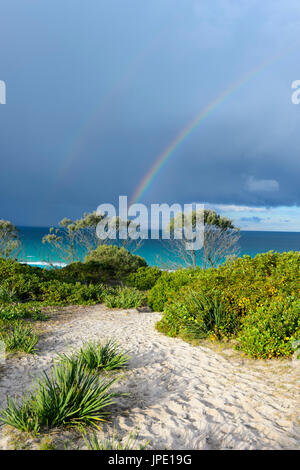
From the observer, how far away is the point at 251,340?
18.2 feet

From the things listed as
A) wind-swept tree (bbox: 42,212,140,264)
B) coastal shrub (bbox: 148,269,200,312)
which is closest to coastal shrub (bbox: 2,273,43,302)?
coastal shrub (bbox: 148,269,200,312)

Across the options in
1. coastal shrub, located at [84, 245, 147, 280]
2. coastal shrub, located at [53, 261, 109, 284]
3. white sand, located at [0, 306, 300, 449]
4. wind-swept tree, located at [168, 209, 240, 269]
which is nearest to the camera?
white sand, located at [0, 306, 300, 449]

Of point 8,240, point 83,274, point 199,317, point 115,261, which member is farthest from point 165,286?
point 8,240

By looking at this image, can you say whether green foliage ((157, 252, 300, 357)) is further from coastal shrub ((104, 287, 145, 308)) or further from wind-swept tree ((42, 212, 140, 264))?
wind-swept tree ((42, 212, 140, 264))

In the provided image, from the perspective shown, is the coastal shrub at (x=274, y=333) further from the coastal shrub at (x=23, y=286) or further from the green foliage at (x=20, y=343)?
the coastal shrub at (x=23, y=286)

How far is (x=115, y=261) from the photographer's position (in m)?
19.5

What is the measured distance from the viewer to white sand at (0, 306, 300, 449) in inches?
127

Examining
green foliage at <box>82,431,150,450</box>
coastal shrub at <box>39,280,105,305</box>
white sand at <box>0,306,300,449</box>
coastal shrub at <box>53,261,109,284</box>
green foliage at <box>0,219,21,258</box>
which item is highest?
green foliage at <box>0,219,21,258</box>

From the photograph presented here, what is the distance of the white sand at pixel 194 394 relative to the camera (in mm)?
3229

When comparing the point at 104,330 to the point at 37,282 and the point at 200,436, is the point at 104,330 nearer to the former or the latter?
the point at 200,436

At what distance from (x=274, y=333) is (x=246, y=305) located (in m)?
1.13
